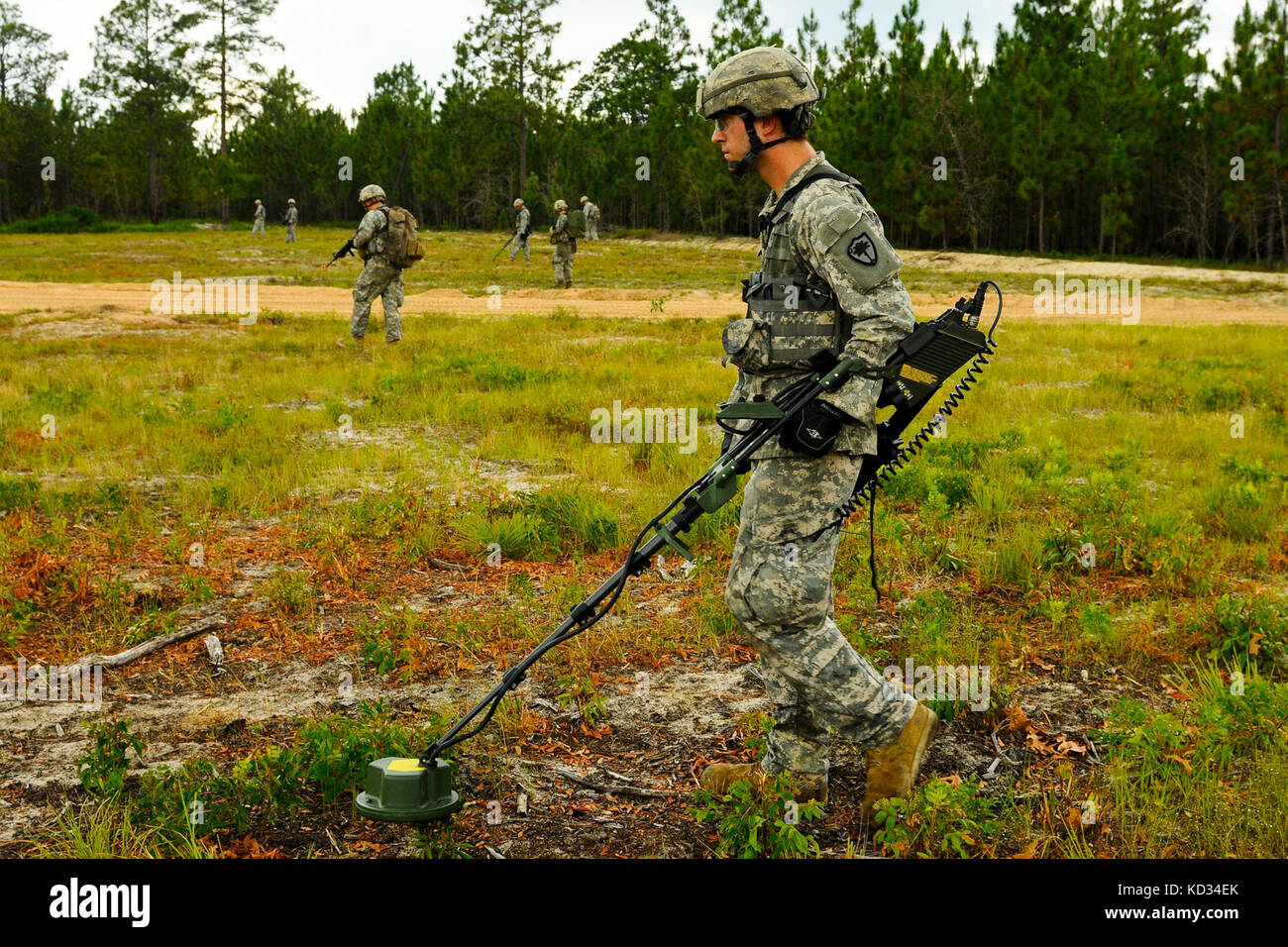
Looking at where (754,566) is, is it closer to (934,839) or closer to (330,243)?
(934,839)

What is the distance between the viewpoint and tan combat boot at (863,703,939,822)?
3.70m

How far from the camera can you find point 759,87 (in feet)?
11.6

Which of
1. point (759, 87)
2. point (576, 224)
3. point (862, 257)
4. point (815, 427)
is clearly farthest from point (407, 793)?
point (576, 224)

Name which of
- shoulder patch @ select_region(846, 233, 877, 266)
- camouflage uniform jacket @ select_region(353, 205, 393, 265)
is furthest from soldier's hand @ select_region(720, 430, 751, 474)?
camouflage uniform jacket @ select_region(353, 205, 393, 265)

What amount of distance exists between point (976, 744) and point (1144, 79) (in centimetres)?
4182

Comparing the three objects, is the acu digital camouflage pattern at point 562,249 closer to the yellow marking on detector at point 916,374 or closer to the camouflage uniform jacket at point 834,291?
the camouflage uniform jacket at point 834,291

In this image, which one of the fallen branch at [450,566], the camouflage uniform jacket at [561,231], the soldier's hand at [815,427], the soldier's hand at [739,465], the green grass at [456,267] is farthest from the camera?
the green grass at [456,267]

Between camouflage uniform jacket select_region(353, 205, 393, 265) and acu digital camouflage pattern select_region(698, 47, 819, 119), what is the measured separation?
11084mm

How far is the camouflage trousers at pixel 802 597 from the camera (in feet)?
11.5

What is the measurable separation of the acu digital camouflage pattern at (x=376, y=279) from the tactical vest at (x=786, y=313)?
11.0 meters

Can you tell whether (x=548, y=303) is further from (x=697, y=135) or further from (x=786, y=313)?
(x=697, y=135)

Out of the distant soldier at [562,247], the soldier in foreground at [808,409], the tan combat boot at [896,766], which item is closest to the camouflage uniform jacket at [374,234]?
the distant soldier at [562,247]

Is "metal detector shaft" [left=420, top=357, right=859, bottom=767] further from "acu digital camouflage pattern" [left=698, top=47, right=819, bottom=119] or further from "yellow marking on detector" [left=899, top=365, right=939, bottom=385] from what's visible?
"acu digital camouflage pattern" [left=698, top=47, right=819, bottom=119]

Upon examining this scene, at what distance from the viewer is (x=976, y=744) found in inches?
169
